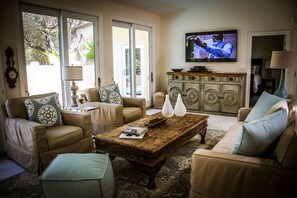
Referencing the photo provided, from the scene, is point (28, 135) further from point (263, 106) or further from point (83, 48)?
point (263, 106)

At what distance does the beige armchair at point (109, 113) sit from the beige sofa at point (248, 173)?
7.37ft

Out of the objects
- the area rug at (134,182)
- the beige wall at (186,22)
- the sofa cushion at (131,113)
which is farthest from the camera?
the beige wall at (186,22)

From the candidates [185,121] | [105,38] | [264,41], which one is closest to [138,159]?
[185,121]

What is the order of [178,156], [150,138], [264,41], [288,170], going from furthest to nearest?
[264,41]
[178,156]
[150,138]
[288,170]

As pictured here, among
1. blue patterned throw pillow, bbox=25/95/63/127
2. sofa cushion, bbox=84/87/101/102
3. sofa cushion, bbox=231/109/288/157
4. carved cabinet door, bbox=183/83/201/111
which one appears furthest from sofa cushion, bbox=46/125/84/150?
carved cabinet door, bbox=183/83/201/111

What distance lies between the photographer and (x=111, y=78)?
5.49m

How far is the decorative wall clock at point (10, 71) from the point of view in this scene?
3.54 metres

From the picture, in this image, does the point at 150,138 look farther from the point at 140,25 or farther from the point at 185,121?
the point at 140,25

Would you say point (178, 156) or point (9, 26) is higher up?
point (9, 26)

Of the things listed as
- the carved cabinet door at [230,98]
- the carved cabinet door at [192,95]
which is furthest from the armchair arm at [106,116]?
the carved cabinet door at [230,98]

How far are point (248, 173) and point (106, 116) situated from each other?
2744mm

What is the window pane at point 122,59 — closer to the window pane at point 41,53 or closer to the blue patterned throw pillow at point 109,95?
the blue patterned throw pillow at point 109,95

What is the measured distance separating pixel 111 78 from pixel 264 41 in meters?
5.03

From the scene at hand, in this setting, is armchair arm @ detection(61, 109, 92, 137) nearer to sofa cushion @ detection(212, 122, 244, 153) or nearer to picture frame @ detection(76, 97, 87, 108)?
picture frame @ detection(76, 97, 87, 108)
